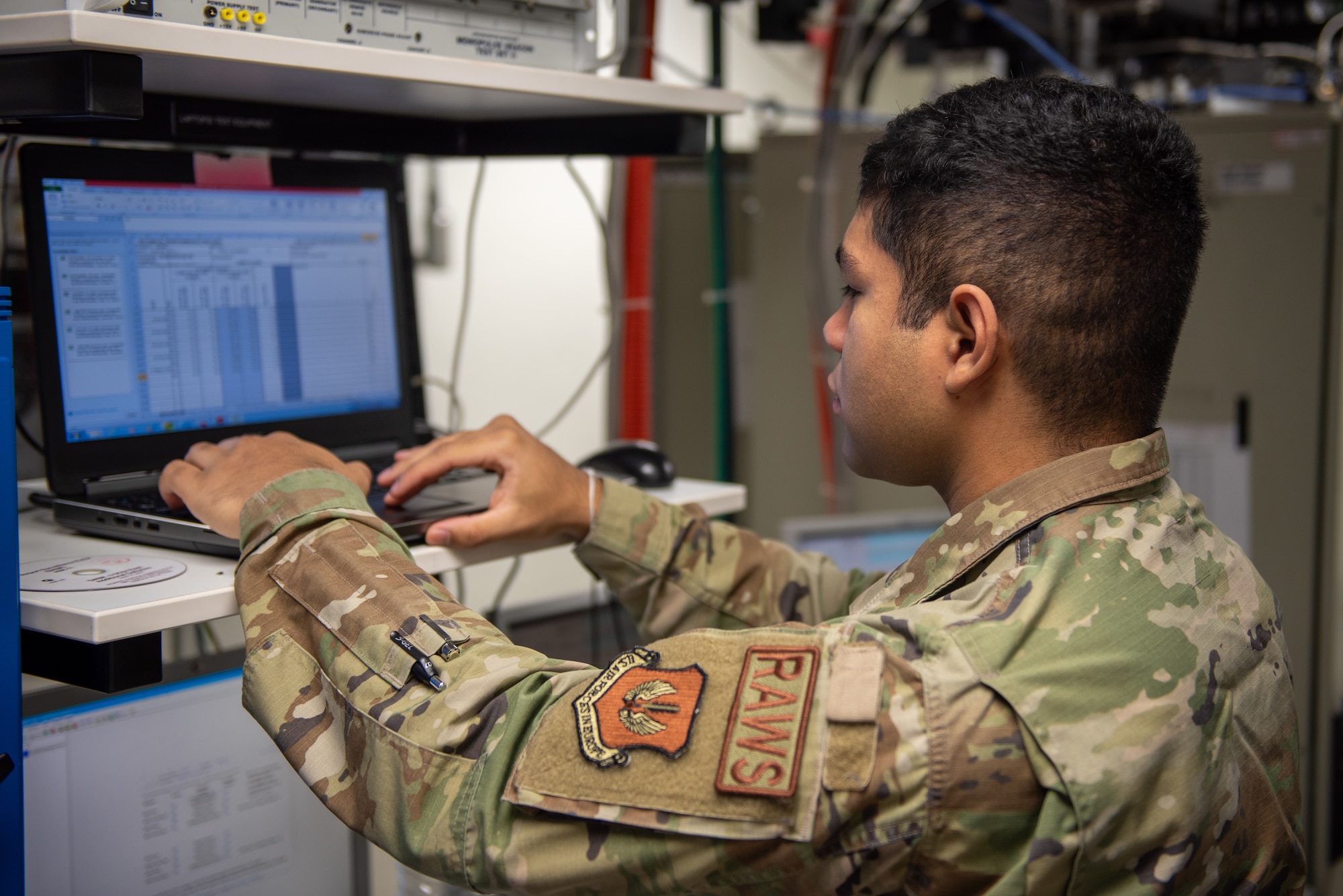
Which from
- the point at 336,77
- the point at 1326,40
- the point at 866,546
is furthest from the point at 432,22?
the point at 1326,40

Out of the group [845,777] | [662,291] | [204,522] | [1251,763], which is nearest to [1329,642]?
[662,291]

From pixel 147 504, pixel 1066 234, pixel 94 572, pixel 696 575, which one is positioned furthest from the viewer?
pixel 696 575

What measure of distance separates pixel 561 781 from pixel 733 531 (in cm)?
48

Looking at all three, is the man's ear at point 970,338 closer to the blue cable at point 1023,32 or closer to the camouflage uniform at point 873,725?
the camouflage uniform at point 873,725

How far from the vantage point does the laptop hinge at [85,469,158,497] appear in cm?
96

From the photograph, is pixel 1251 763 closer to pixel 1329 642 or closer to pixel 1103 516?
pixel 1103 516

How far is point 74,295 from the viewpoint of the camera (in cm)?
95

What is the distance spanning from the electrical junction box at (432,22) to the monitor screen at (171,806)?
590 mm

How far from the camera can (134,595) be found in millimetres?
722

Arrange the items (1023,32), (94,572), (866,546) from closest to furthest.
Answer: (94,572)
(866,546)
(1023,32)

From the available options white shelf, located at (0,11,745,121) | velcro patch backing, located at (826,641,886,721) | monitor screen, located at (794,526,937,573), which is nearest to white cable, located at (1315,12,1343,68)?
monitor screen, located at (794,526,937,573)

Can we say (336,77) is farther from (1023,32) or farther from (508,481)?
(1023,32)

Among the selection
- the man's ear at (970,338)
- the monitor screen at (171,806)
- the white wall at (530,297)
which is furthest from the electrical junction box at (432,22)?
the white wall at (530,297)

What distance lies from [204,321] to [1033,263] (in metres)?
0.74
